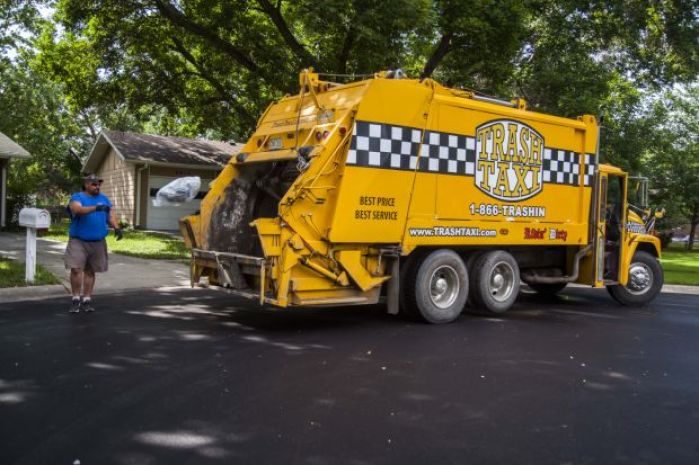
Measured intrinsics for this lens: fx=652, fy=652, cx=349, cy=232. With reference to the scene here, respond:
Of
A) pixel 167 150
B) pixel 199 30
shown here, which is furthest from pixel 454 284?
pixel 167 150

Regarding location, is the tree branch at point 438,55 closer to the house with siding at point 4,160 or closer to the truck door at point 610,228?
the truck door at point 610,228

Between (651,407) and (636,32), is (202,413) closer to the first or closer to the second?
(651,407)

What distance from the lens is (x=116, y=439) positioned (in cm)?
403

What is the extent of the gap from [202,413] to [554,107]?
15.0 m

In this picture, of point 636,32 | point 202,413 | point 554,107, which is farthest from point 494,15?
point 202,413

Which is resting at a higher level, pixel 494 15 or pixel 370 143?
pixel 494 15

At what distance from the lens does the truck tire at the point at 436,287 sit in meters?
8.14

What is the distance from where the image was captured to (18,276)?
407 inches

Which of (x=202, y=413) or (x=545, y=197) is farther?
(x=545, y=197)

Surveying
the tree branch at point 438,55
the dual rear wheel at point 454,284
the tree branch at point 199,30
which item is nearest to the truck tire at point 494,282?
the dual rear wheel at point 454,284

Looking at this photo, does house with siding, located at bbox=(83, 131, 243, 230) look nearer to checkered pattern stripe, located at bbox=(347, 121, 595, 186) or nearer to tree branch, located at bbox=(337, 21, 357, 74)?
tree branch, located at bbox=(337, 21, 357, 74)

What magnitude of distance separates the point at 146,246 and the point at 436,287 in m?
11.0

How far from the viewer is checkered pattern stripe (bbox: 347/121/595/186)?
7422 mm

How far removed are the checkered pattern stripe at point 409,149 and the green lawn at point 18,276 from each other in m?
5.77
